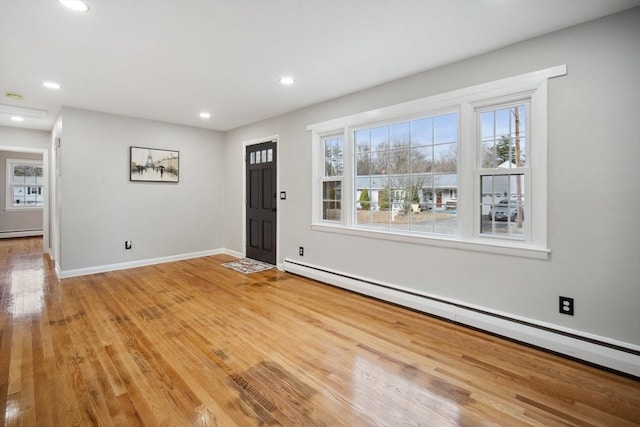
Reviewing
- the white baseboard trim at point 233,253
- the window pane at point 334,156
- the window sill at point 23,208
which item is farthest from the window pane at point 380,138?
the window sill at point 23,208

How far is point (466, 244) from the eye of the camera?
113 inches

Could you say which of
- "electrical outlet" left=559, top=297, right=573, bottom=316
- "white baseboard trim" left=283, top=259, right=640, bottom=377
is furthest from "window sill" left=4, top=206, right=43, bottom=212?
"electrical outlet" left=559, top=297, right=573, bottom=316

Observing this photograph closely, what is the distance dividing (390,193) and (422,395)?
2.22 meters

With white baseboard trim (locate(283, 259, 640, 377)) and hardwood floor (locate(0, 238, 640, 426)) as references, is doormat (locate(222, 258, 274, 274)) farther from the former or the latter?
white baseboard trim (locate(283, 259, 640, 377))

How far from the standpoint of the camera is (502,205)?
2.74m

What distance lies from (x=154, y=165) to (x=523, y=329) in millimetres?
5660

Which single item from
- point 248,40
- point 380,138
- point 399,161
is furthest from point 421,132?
point 248,40

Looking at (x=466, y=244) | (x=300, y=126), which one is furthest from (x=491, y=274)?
(x=300, y=126)

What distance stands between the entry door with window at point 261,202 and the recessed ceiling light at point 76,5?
3.11 meters

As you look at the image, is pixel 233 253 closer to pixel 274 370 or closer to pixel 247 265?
pixel 247 265

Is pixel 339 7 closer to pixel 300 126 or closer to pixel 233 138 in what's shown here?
pixel 300 126

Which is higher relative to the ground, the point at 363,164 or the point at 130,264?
the point at 363,164

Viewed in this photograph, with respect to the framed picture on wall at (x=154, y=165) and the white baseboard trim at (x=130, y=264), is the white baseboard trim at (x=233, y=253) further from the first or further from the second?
the framed picture on wall at (x=154, y=165)

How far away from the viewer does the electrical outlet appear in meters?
2.35
